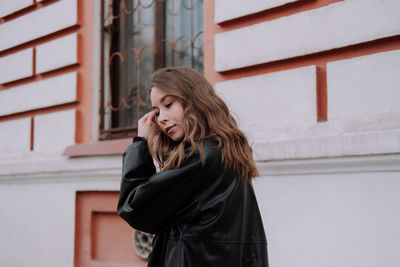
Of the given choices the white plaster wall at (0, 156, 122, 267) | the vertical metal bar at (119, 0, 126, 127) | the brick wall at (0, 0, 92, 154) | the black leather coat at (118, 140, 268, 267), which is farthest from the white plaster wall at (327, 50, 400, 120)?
the brick wall at (0, 0, 92, 154)

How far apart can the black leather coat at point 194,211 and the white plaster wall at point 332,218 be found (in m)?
1.56

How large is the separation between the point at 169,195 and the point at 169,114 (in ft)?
1.22

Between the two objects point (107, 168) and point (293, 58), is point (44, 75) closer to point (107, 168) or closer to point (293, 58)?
point (107, 168)

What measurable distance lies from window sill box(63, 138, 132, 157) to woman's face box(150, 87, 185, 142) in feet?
8.81

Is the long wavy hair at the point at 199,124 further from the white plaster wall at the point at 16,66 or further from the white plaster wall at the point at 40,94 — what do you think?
the white plaster wall at the point at 16,66

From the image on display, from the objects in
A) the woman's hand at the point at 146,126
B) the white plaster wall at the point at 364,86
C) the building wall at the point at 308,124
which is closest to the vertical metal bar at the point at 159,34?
the building wall at the point at 308,124

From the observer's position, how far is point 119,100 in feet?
17.5

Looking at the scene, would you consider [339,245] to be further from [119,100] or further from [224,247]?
[119,100]

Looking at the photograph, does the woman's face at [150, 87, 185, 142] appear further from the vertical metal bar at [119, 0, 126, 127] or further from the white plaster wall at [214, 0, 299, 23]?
the vertical metal bar at [119, 0, 126, 127]

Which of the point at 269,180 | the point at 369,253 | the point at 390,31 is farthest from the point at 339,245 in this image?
the point at 390,31

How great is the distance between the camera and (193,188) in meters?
1.74

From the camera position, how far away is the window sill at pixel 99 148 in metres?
4.65

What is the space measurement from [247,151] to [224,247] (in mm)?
429

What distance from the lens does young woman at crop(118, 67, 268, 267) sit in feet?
5.65
